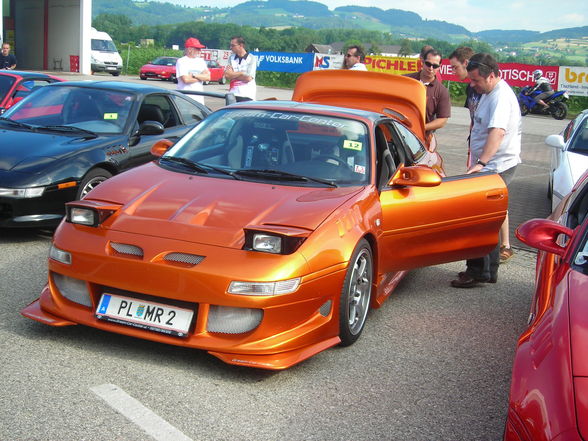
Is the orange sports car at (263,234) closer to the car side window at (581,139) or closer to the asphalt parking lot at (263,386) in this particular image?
the asphalt parking lot at (263,386)

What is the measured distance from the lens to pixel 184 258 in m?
4.19

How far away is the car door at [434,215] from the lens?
534 centimetres

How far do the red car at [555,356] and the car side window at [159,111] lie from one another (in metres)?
5.36

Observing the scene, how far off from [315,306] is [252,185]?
1.07 metres

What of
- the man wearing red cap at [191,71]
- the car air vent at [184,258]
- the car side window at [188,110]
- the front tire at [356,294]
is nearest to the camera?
the car air vent at [184,258]

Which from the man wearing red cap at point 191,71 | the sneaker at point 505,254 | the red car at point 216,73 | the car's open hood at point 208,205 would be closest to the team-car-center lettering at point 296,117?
the car's open hood at point 208,205

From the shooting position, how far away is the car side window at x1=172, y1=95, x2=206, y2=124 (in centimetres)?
884

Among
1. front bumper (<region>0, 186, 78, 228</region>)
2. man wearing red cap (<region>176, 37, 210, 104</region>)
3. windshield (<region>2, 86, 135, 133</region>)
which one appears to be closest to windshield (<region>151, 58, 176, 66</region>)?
man wearing red cap (<region>176, 37, 210, 104</region>)

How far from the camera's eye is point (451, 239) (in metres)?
5.71

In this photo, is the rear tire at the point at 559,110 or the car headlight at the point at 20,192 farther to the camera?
the rear tire at the point at 559,110

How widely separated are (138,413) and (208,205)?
142 centimetres

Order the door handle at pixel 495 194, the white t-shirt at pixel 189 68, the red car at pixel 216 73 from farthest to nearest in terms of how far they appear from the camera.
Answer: the red car at pixel 216 73 < the white t-shirt at pixel 189 68 < the door handle at pixel 495 194

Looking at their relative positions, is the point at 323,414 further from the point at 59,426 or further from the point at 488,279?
the point at 488,279

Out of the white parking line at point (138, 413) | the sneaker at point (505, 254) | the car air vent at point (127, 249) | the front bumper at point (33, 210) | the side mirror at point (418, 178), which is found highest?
the side mirror at point (418, 178)
